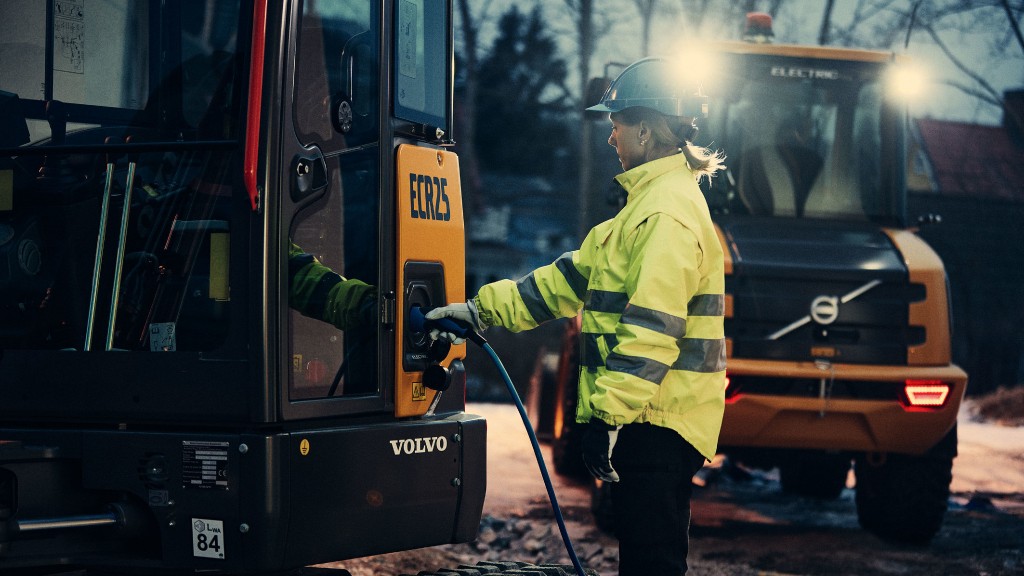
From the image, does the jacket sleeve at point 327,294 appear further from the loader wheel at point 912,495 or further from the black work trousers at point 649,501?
the loader wheel at point 912,495

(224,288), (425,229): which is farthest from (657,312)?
(224,288)

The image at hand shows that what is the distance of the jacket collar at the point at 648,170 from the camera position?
4273mm

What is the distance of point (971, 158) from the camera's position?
127 feet

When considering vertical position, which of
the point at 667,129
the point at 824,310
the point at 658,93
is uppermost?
the point at 658,93

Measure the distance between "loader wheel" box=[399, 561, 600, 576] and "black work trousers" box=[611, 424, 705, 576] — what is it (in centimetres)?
60

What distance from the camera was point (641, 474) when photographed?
162 inches

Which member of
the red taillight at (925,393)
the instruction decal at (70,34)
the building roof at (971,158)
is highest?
the building roof at (971,158)

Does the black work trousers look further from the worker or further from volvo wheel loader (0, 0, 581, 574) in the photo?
volvo wheel loader (0, 0, 581, 574)

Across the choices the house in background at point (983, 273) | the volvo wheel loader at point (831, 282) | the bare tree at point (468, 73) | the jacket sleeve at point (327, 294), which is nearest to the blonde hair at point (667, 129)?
the jacket sleeve at point (327, 294)

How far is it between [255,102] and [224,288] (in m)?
0.59

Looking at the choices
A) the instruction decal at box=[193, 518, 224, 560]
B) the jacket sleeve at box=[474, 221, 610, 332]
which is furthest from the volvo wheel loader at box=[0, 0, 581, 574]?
the jacket sleeve at box=[474, 221, 610, 332]

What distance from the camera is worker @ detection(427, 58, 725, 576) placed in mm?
3957

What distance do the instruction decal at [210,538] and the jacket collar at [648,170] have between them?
1648 mm

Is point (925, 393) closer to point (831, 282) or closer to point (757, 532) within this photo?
point (831, 282)
